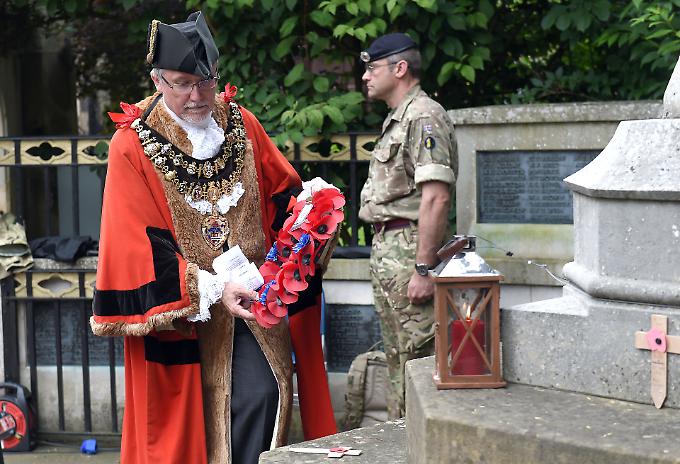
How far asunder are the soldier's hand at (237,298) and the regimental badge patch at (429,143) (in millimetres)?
1323

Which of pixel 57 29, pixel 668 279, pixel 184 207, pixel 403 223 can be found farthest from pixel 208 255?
pixel 57 29

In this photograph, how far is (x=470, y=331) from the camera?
3.30 metres

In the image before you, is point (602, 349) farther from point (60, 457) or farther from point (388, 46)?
point (60, 457)

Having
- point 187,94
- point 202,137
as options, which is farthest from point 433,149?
point 187,94

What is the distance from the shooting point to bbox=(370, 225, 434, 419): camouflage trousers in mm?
5371

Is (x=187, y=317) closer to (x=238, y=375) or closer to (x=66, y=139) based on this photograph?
(x=238, y=375)

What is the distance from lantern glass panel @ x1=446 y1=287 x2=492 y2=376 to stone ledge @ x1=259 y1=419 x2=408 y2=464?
1.38 ft

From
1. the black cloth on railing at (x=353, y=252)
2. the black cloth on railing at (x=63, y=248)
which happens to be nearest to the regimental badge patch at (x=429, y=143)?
the black cloth on railing at (x=353, y=252)

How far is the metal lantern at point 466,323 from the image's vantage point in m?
3.31

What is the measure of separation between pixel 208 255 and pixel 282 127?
2.24 meters

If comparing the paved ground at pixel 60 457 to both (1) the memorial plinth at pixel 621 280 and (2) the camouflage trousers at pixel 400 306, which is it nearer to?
(2) the camouflage trousers at pixel 400 306

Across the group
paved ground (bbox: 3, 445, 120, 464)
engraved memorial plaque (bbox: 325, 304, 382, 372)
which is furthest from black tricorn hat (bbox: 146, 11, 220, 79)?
paved ground (bbox: 3, 445, 120, 464)

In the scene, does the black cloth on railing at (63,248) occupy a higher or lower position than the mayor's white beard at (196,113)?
lower

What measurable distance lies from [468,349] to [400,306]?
2068mm
